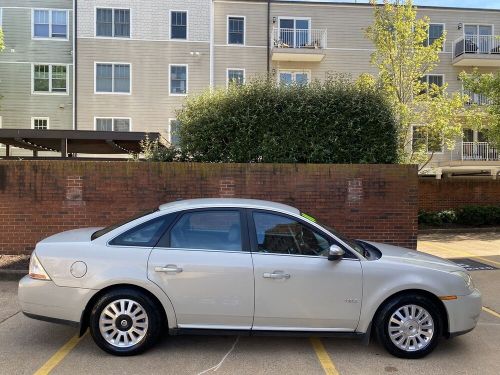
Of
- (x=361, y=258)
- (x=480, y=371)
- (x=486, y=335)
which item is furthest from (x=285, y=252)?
(x=486, y=335)

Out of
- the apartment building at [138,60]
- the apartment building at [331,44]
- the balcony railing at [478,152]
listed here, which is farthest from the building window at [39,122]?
the balcony railing at [478,152]

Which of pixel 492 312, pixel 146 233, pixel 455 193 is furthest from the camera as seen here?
pixel 455 193

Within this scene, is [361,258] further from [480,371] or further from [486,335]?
[486,335]

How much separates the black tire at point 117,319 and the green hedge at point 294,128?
541cm

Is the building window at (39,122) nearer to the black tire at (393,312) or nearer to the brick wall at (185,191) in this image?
the brick wall at (185,191)

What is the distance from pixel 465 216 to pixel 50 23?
21.0m

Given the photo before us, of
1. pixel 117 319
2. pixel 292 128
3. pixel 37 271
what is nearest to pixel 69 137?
pixel 292 128

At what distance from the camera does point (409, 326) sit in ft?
15.5

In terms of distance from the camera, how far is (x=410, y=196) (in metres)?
9.52

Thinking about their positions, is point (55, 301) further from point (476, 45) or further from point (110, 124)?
point (476, 45)

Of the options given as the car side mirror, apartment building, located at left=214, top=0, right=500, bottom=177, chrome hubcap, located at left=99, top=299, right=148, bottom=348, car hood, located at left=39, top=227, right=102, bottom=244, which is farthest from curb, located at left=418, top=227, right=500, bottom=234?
chrome hubcap, located at left=99, top=299, right=148, bottom=348

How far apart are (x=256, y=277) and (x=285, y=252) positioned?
401 mm

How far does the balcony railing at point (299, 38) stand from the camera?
80.1 ft

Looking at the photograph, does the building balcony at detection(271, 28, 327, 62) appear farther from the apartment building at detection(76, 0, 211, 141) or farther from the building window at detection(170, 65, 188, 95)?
the building window at detection(170, 65, 188, 95)
